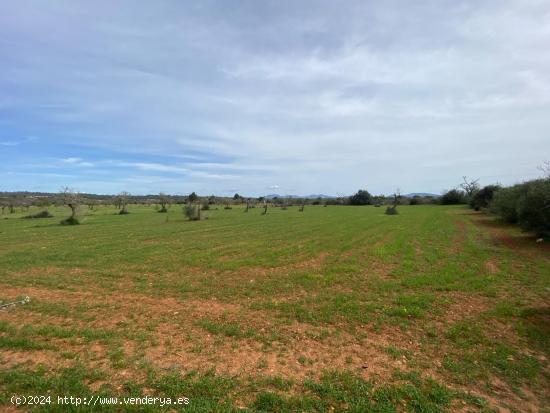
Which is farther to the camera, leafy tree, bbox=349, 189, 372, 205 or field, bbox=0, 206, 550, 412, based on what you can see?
leafy tree, bbox=349, 189, 372, 205

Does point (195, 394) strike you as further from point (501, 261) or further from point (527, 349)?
point (501, 261)

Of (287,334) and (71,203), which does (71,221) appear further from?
(287,334)

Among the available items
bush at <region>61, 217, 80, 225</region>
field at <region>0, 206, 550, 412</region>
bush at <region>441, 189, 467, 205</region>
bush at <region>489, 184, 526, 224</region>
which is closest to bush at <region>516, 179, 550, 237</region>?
bush at <region>489, 184, 526, 224</region>

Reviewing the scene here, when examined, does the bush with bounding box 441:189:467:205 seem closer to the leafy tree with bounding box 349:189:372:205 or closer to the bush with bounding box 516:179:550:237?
the leafy tree with bounding box 349:189:372:205

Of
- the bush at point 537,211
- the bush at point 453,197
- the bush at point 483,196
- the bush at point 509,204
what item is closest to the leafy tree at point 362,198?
the bush at point 453,197

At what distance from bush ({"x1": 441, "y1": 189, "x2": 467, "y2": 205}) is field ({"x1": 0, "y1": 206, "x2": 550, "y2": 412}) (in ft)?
311

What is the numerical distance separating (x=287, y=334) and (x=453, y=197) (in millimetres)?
108539

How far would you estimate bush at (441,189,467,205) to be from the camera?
9501cm

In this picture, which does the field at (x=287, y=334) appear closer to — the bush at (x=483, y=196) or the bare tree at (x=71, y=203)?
the bare tree at (x=71, y=203)

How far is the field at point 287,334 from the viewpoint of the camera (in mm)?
4488

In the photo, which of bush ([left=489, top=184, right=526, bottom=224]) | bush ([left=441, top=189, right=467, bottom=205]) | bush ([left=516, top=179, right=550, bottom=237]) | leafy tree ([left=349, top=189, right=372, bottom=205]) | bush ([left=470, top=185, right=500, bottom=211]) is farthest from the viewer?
leafy tree ([left=349, top=189, right=372, bottom=205])

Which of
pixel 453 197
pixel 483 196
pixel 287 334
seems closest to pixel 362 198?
pixel 453 197

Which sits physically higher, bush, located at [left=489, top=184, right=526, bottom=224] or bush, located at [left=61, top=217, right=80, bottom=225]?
bush, located at [left=489, top=184, right=526, bottom=224]

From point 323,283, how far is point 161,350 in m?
6.32
